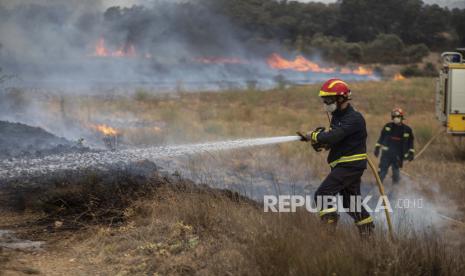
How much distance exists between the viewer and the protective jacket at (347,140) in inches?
217

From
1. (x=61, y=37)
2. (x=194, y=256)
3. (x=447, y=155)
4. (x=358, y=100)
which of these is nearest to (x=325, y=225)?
(x=194, y=256)

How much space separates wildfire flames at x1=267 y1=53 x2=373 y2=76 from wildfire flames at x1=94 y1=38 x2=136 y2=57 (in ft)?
52.6

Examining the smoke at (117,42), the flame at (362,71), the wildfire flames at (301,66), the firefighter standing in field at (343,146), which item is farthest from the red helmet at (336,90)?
the flame at (362,71)

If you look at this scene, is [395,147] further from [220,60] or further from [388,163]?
[220,60]

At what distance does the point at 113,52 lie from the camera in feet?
84.7

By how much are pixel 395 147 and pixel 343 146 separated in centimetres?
496

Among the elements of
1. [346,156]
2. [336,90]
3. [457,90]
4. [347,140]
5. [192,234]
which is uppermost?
[336,90]

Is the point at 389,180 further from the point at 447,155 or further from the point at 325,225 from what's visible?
the point at 325,225

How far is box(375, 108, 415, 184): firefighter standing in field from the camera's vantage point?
33.6 ft

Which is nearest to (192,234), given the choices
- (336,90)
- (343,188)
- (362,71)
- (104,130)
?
(343,188)

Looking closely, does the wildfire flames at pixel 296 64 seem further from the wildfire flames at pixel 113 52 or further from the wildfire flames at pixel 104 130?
the wildfire flames at pixel 104 130

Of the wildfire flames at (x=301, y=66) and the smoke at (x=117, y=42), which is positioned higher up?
the smoke at (x=117, y=42)

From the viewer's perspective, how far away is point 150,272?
4.37 m

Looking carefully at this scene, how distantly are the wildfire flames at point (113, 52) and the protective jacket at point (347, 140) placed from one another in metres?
18.6
